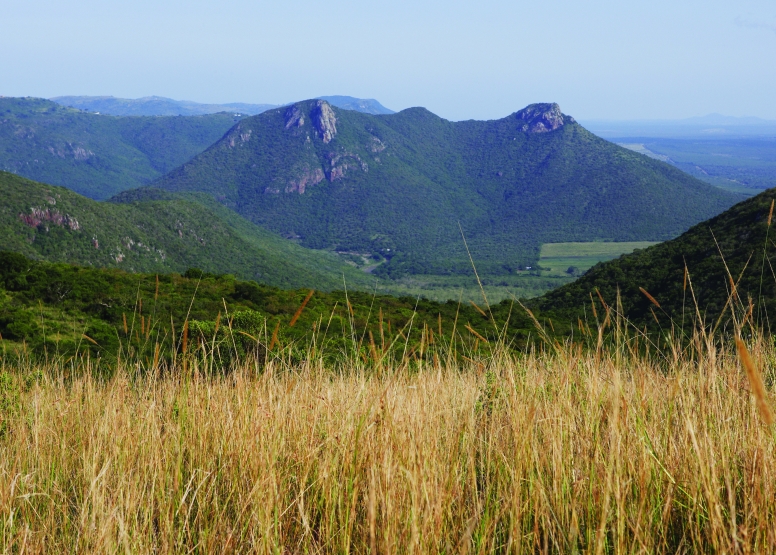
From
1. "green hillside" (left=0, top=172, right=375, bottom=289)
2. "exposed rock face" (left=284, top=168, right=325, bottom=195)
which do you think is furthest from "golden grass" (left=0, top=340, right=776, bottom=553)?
"exposed rock face" (left=284, top=168, right=325, bottom=195)

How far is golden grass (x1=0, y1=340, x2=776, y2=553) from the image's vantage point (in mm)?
1628

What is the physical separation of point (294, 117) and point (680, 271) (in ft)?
572

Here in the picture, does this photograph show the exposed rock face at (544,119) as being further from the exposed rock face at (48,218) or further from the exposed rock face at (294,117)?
the exposed rock face at (48,218)

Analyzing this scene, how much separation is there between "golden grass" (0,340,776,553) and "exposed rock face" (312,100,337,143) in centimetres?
18833

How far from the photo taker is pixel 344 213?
158500mm

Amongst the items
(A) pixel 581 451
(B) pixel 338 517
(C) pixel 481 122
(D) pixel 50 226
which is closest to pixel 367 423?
(B) pixel 338 517

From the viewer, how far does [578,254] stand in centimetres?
11175

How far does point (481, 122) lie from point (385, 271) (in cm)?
9190

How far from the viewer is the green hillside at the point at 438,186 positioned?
125 metres

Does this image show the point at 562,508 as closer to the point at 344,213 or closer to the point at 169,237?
the point at 169,237

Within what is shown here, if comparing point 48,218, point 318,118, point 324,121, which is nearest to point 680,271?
point 48,218

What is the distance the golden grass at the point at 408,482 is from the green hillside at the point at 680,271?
69.4 ft

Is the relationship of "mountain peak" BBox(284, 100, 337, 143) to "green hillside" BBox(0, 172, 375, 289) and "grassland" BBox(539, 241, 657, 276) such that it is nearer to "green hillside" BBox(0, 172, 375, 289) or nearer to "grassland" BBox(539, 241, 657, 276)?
"grassland" BBox(539, 241, 657, 276)

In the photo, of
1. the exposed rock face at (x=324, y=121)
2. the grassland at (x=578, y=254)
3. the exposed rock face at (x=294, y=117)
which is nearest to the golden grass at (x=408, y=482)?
the grassland at (x=578, y=254)
